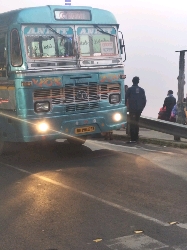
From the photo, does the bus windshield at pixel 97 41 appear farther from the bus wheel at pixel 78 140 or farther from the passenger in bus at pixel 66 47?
the bus wheel at pixel 78 140

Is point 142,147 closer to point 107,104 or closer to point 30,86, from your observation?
point 107,104

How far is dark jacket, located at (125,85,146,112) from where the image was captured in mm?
13500

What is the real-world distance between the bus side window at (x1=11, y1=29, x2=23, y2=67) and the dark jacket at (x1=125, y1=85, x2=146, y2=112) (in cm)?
407

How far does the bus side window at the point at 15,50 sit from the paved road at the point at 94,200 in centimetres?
216

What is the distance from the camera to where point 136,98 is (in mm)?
13508

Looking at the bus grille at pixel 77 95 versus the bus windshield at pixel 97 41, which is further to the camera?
the bus windshield at pixel 97 41

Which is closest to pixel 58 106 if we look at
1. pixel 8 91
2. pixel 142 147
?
pixel 8 91

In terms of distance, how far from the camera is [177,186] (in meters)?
8.52

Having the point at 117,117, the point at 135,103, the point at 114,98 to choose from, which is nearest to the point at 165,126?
the point at 135,103

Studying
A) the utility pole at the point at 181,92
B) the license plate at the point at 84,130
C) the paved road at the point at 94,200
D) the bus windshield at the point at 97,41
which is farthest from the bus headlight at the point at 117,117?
the utility pole at the point at 181,92

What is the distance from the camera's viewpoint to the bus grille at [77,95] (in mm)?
10562

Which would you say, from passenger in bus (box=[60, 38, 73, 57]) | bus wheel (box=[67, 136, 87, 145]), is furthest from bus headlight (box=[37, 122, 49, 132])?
bus wheel (box=[67, 136, 87, 145])

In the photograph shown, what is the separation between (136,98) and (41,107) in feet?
Answer: 12.2

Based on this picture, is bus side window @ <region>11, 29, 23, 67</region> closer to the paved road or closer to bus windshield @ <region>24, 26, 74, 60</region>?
bus windshield @ <region>24, 26, 74, 60</region>
